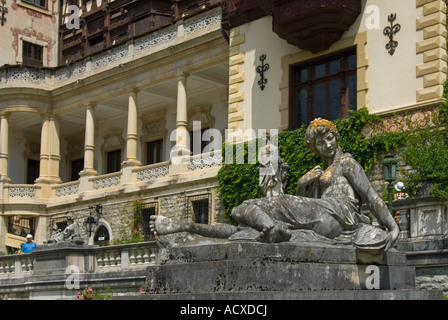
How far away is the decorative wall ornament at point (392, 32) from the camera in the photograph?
19.1 metres

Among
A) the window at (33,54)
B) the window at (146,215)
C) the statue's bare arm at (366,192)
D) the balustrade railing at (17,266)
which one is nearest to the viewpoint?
the statue's bare arm at (366,192)

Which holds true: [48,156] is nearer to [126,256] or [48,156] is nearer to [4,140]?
[4,140]

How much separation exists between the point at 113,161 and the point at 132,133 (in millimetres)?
6324

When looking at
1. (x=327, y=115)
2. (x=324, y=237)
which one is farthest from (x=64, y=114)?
(x=324, y=237)

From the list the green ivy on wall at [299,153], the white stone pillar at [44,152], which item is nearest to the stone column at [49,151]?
the white stone pillar at [44,152]

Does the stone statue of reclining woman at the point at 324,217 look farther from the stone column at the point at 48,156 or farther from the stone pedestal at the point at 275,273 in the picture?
the stone column at the point at 48,156

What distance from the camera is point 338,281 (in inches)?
255

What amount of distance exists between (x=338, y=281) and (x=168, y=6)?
2852 cm

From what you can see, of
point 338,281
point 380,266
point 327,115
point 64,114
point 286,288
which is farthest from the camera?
point 64,114

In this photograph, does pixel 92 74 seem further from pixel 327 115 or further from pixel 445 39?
pixel 445 39

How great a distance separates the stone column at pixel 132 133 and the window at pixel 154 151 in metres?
3.30

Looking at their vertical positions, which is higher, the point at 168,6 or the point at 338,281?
the point at 168,6

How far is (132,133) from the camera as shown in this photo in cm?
2947

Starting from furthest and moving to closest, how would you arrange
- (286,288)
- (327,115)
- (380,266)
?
1. (327,115)
2. (380,266)
3. (286,288)
